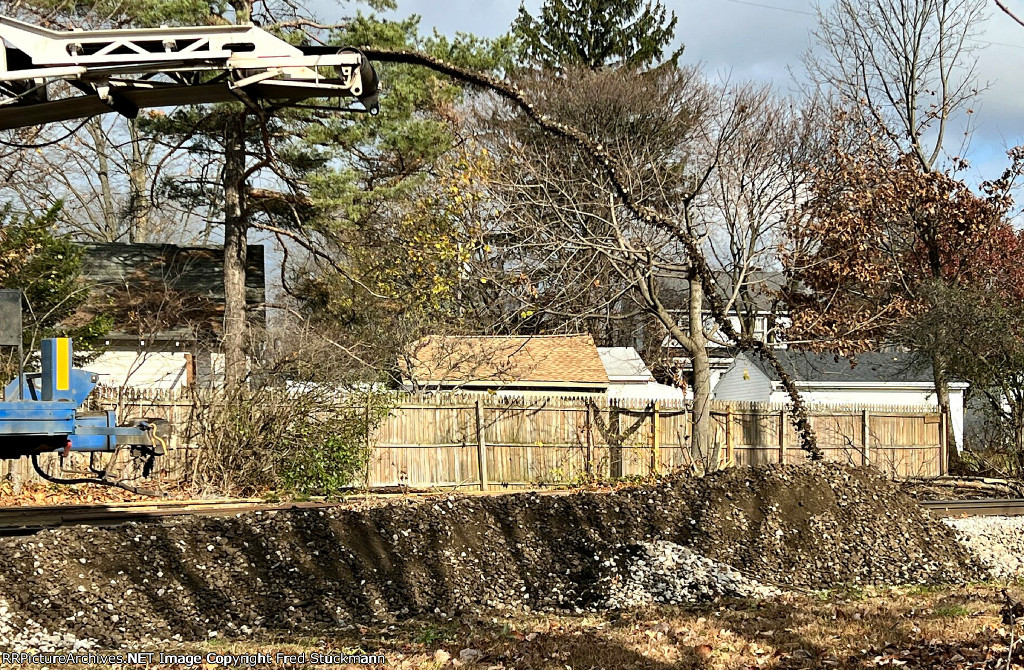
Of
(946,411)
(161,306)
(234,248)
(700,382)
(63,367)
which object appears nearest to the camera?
(63,367)

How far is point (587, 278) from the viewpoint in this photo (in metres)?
20.1

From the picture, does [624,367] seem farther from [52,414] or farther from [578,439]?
[52,414]

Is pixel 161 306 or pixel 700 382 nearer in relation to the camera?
pixel 700 382

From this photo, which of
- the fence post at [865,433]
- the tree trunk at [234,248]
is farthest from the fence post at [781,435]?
the tree trunk at [234,248]

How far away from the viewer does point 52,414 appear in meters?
8.02

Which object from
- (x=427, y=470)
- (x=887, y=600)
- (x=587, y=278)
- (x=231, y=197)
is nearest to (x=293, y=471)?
(x=427, y=470)

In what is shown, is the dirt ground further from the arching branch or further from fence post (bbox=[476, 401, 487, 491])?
fence post (bbox=[476, 401, 487, 491])

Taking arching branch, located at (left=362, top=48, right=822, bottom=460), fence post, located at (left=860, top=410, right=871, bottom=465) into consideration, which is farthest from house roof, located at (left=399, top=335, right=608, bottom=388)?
arching branch, located at (left=362, top=48, right=822, bottom=460)

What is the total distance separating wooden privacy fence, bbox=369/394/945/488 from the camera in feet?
63.5

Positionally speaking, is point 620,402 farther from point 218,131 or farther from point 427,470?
point 218,131

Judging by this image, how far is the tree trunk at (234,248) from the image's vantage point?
73.6ft

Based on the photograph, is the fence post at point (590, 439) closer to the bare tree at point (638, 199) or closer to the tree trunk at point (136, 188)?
the bare tree at point (638, 199)

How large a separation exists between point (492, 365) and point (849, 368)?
16016mm

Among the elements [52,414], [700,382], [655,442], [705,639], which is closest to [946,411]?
[655,442]
